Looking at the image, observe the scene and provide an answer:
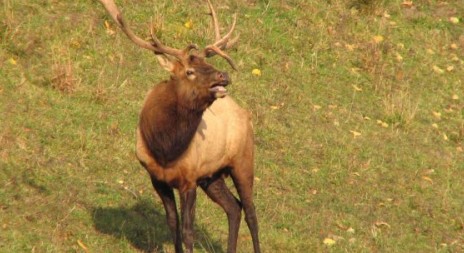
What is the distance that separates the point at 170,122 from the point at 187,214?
85cm

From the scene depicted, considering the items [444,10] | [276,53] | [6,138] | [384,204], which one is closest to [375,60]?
[276,53]

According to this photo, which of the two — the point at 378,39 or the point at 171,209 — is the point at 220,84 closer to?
the point at 171,209

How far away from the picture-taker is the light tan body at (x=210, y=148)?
10.1 metres

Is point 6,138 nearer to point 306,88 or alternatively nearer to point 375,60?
point 306,88

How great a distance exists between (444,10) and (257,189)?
7.72 meters

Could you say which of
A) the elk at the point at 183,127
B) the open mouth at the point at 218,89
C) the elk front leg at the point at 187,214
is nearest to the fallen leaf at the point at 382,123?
the elk at the point at 183,127

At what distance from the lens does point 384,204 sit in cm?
1366

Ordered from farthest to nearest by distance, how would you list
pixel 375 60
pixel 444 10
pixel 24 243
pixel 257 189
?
pixel 444 10 < pixel 375 60 < pixel 257 189 < pixel 24 243

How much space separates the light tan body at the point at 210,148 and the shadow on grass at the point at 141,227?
94 cm

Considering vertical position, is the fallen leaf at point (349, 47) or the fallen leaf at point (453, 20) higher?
the fallen leaf at point (453, 20)

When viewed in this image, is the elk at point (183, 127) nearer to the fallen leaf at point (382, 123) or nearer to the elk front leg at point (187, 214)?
the elk front leg at point (187, 214)

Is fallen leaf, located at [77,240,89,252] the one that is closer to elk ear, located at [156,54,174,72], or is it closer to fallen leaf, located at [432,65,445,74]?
elk ear, located at [156,54,174,72]

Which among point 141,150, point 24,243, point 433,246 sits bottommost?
point 433,246

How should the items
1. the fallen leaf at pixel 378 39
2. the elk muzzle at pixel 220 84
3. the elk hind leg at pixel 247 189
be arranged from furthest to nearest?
the fallen leaf at pixel 378 39, the elk hind leg at pixel 247 189, the elk muzzle at pixel 220 84
